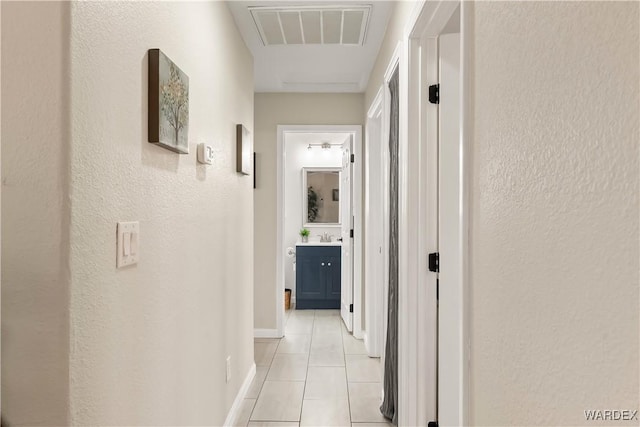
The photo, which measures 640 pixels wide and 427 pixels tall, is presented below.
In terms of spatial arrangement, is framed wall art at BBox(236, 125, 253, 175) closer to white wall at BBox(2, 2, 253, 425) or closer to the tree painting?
white wall at BBox(2, 2, 253, 425)

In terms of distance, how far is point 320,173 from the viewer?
19.8 ft

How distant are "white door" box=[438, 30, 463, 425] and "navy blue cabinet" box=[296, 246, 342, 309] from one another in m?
3.46

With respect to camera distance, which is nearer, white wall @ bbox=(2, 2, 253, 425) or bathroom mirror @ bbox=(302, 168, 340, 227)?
white wall @ bbox=(2, 2, 253, 425)

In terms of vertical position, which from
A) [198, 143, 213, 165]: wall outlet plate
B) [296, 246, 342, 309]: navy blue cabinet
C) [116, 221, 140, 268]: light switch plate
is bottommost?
[296, 246, 342, 309]: navy blue cabinet

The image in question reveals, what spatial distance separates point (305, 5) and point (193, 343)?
1.91 meters

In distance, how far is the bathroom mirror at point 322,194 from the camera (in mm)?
6020

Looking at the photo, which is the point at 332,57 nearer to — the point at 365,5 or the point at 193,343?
the point at 365,5

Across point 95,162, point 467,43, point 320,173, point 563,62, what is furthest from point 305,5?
point 320,173

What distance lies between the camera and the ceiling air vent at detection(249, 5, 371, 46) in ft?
8.29

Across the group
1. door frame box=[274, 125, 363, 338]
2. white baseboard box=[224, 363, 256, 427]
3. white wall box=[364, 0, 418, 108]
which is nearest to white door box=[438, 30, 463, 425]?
white wall box=[364, 0, 418, 108]

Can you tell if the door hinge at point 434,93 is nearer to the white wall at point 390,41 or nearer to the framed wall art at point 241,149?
the white wall at point 390,41

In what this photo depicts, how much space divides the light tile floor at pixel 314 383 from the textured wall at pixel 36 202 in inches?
72.9

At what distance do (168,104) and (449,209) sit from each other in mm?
1255

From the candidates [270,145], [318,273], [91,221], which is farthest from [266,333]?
[91,221]
